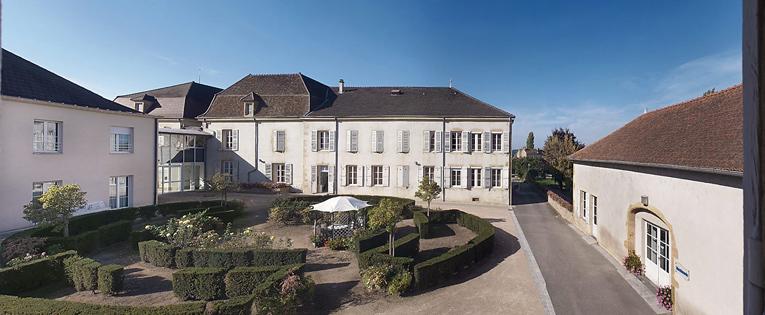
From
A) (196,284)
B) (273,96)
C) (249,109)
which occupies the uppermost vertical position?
(273,96)

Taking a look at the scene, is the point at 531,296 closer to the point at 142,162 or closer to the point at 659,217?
the point at 659,217

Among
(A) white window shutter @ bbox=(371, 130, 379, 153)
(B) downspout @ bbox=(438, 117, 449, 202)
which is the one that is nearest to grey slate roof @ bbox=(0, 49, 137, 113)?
(A) white window shutter @ bbox=(371, 130, 379, 153)

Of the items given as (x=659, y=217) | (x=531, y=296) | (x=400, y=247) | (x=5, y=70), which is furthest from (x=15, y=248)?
(x=659, y=217)

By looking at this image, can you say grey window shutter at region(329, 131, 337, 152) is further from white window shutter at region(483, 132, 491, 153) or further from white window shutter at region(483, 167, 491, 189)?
white window shutter at region(483, 167, 491, 189)

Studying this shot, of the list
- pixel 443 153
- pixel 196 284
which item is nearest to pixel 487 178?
pixel 443 153

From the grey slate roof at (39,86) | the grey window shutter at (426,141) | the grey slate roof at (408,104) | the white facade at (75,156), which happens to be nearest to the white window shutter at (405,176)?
the grey window shutter at (426,141)

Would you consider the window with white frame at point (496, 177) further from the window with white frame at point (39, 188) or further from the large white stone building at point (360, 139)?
the window with white frame at point (39, 188)

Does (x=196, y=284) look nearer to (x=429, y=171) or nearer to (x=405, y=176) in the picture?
(x=405, y=176)
